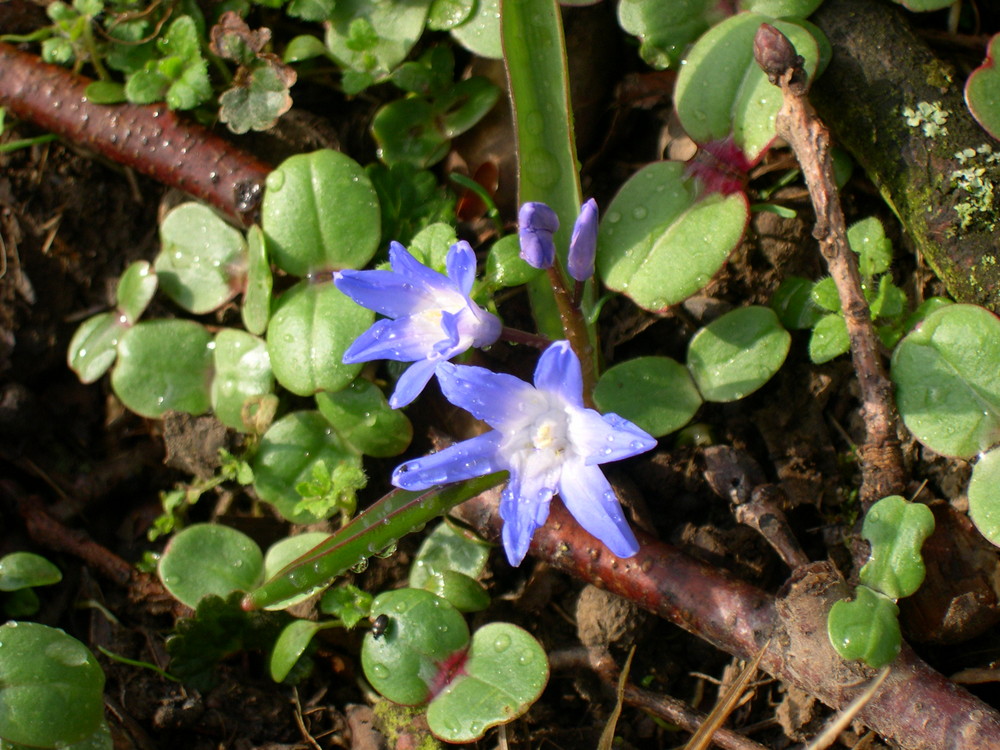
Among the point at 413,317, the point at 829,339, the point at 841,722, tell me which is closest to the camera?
the point at 841,722

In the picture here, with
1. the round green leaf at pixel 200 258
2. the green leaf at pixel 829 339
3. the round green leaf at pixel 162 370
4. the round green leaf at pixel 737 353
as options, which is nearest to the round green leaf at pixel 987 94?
the green leaf at pixel 829 339

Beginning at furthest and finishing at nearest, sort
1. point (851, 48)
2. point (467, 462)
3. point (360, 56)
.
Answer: point (360, 56), point (851, 48), point (467, 462)

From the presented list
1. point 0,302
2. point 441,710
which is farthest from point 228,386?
point 441,710

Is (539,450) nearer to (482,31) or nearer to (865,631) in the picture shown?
(865,631)

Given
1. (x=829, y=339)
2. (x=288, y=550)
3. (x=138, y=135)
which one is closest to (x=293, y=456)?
(x=288, y=550)

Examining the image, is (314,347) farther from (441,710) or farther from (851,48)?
(851,48)

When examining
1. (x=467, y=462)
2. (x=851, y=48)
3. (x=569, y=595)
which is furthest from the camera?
(x=569, y=595)
